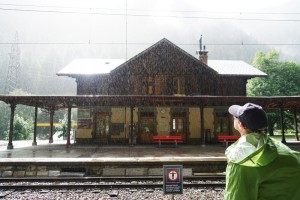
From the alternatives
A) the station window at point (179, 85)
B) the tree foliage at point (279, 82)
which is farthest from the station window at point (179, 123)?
the tree foliage at point (279, 82)

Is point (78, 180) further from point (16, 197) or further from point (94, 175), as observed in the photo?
point (16, 197)

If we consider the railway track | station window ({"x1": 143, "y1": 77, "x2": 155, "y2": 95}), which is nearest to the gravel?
the railway track

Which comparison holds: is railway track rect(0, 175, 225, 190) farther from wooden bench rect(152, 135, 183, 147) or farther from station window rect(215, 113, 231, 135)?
station window rect(215, 113, 231, 135)

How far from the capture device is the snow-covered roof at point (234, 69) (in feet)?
67.1

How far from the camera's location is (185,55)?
20000 mm

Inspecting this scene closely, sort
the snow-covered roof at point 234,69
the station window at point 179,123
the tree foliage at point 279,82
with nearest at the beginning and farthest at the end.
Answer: the station window at point 179,123 → the snow-covered roof at point 234,69 → the tree foliage at point 279,82

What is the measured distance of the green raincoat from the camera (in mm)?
1070

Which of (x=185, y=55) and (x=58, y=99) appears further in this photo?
(x=185, y=55)

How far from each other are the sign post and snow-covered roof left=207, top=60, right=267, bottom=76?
606 inches

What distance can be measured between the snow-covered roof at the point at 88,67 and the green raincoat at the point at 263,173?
1927 centimetres

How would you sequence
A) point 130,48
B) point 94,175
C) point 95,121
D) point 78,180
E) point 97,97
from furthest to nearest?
1. point 130,48
2. point 95,121
3. point 97,97
4. point 94,175
5. point 78,180

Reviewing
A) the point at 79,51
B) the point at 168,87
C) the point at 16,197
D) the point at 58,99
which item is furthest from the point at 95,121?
the point at 79,51

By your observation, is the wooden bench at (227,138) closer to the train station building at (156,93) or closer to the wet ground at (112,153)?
the wet ground at (112,153)

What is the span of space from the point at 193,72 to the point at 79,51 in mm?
150211
